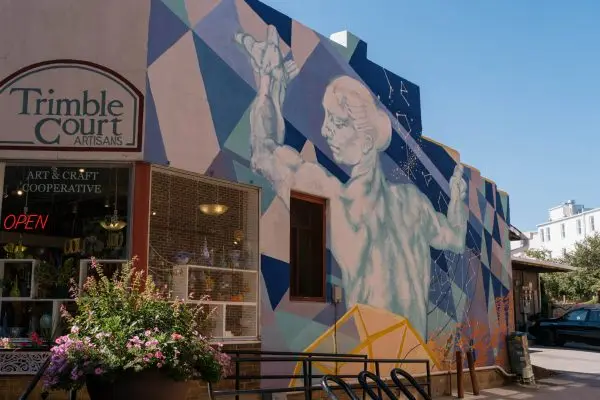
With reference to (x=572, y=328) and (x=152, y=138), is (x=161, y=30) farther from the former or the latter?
(x=572, y=328)

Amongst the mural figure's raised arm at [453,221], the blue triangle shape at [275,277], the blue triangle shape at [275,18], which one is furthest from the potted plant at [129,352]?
the mural figure's raised arm at [453,221]

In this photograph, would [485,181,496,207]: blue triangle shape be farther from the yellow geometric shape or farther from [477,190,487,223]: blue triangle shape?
the yellow geometric shape

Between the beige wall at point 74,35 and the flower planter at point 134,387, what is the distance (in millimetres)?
3791

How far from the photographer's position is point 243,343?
9836 mm

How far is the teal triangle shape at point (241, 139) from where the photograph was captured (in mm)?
10164

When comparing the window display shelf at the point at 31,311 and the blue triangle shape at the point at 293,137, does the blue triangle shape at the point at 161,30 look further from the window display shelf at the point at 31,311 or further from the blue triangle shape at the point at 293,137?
the window display shelf at the point at 31,311

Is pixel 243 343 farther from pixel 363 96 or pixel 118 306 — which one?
pixel 363 96

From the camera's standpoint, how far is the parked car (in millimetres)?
24672

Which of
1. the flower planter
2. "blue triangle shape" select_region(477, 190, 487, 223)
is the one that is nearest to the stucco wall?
"blue triangle shape" select_region(477, 190, 487, 223)

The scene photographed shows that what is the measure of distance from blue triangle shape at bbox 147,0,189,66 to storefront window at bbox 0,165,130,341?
170cm

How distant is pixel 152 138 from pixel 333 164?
400cm

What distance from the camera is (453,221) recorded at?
15.9m

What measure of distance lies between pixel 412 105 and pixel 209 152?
630cm

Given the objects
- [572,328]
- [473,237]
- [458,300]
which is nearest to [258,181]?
[458,300]
